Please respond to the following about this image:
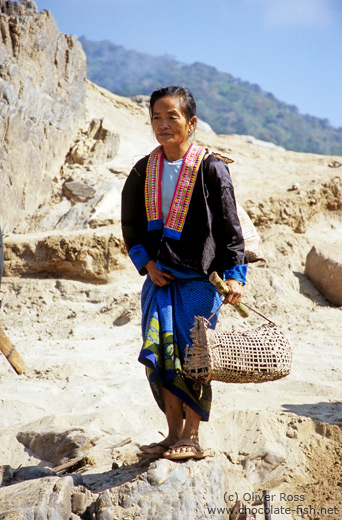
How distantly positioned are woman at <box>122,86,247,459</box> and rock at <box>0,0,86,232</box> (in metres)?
5.48

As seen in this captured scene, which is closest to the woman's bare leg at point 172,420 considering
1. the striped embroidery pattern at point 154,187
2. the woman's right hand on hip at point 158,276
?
the woman's right hand on hip at point 158,276

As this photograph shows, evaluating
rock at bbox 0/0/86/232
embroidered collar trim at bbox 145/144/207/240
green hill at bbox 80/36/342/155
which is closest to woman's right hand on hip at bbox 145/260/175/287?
embroidered collar trim at bbox 145/144/207/240

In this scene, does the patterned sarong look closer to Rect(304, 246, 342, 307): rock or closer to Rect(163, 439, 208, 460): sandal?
Rect(163, 439, 208, 460): sandal

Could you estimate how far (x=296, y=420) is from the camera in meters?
3.68

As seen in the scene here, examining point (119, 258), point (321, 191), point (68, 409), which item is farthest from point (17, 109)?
point (68, 409)

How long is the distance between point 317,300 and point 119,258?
2481mm

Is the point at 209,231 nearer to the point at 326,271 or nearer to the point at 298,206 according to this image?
the point at 326,271

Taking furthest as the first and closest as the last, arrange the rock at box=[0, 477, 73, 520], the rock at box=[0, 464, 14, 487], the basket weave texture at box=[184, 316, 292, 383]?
the rock at box=[0, 464, 14, 487] → the basket weave texture at box=[184, 316, 292, 383] → the rock at box=[0, 477, 73, 520]

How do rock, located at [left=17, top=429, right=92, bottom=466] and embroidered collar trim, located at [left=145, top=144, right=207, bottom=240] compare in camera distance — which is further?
rock, located at [left=17, top=429, right=92, bottom=466]

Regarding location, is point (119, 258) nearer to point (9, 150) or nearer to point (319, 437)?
point (9, 150)

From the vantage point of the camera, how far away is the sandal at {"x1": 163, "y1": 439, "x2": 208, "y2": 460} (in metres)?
2.69

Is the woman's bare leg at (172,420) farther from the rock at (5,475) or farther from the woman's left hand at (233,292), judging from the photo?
the rock at (5,475)

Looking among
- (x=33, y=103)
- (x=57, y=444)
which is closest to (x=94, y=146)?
(x=33, y=103)

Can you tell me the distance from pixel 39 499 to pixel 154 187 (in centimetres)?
156
